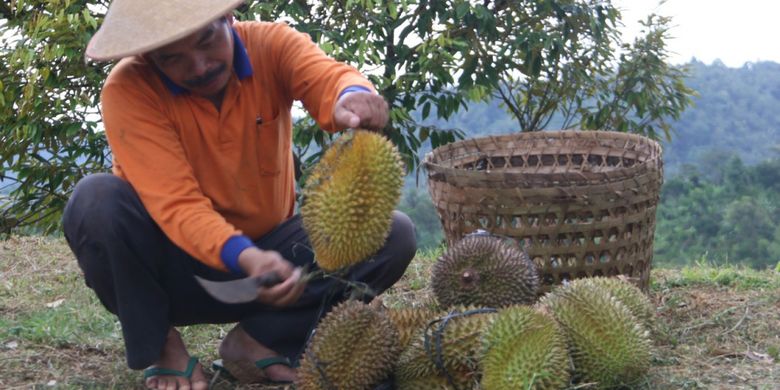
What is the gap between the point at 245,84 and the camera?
2938 mm

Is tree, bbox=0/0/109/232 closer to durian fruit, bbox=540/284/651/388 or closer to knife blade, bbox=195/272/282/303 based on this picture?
knife blade, bbox=195/272/282/303

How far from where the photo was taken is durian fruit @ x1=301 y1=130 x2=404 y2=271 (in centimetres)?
243

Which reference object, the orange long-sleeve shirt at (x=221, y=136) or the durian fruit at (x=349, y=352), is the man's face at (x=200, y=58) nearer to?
the orange long-sleeve shirt at (x=221, y=136)

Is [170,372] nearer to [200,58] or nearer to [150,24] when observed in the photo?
[200,58]

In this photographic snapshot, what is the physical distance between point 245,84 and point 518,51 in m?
3.32

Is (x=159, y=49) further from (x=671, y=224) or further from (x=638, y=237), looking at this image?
(x=671, y=224)

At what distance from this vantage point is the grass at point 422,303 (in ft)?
10.3

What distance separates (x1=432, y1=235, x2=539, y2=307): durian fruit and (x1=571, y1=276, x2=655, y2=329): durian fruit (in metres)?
0.21

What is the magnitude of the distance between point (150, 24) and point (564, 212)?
1.69 m

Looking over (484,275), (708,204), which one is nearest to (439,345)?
(484,275)

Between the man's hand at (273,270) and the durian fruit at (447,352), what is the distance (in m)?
0.46

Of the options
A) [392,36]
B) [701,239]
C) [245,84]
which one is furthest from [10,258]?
[701,239]

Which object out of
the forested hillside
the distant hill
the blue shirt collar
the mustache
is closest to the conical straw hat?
the mustache

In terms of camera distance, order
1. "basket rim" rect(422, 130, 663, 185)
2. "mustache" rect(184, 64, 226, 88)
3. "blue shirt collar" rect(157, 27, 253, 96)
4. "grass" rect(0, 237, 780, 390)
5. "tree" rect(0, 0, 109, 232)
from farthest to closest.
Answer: "tree" rect(0, 0, 109, 232), "basket rim" rect(422, 130, 663, 185), "grass" rect(0, 237, 780, 390), "blue shirt collar" rect(157, 27, 253, 96), "mustache" rect(184, 64, 226, 88)
